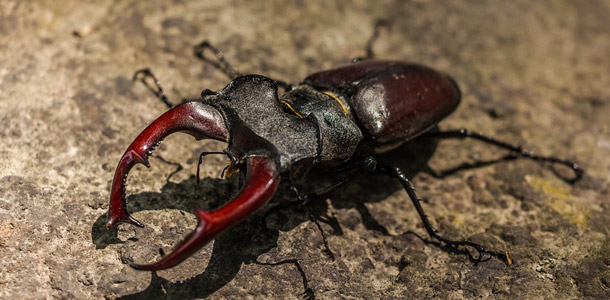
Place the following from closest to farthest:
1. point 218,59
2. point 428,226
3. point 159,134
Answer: point 159,134
point 428,226
point 218,59

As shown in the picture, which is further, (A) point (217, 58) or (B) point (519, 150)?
(A) point (217, 58)

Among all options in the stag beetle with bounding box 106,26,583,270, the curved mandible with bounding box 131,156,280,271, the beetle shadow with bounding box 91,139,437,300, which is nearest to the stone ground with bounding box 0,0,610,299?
the beetle shadow with bounding box 91,139,437,300

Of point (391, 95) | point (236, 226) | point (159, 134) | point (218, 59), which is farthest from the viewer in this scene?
point (218, 59)

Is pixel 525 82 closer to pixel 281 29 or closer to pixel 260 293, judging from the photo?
pixel 281 29

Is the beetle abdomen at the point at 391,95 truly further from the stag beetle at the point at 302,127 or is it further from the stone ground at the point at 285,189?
the stone ground at the point at 285,189

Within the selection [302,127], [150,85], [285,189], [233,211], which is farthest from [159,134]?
[150,85]

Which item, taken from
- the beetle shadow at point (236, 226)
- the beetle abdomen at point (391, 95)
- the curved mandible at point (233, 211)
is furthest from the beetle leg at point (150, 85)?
the curved mandible at point (233, 211)

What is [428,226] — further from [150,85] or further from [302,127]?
[150,85]
